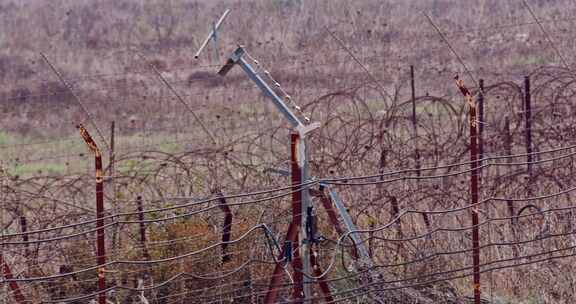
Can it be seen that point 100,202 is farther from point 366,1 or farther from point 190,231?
point 366,1

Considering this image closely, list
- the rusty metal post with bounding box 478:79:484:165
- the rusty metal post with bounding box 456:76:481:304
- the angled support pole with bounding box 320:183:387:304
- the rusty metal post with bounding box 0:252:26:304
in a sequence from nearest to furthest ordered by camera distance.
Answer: the rusty metal post with bounding box 0:252:26:304 → the rusty metal post with bounding box 456:76:481:304 → the angled support pole with bounding box 320:183:387:304 → the rusty metal post with bounding box 478:79:484:165

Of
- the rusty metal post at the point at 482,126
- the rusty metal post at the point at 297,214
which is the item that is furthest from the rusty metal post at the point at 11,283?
the rusty metal post at the point at 482,126

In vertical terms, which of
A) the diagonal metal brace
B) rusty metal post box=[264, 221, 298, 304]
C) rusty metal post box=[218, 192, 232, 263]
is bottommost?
rusty metal post box=[264, 221, 298, 304]

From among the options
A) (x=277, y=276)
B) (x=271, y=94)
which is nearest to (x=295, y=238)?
(x=277, y=276)

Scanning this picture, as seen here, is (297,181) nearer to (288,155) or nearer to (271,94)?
(271,94)

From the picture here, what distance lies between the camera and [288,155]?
11.1m

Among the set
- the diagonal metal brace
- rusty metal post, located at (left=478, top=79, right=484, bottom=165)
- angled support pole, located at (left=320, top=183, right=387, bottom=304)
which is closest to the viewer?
the diagonal metal brace

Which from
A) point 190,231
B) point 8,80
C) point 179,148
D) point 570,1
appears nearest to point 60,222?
point 190,231

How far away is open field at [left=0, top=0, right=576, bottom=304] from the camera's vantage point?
6.68 meters

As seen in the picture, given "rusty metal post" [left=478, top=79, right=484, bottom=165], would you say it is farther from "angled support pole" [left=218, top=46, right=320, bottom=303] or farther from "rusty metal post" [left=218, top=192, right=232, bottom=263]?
"angled support pole" [left=218, top=46, right=320, bottom=303]

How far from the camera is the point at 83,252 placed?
7.19 meters

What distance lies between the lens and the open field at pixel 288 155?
668 centimetres

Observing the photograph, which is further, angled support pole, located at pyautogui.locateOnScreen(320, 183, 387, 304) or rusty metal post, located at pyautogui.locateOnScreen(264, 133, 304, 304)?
angled support pole, located at pyautogui.locateOnScreen(320, 183, 387, 304)

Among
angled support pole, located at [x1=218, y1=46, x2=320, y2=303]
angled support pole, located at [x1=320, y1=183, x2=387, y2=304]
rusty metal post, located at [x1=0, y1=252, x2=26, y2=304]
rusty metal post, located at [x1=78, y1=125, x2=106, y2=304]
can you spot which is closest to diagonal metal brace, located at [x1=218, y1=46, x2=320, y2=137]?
angled support pole, located at [x1=218, y1=46, x2=320, y2=303]
